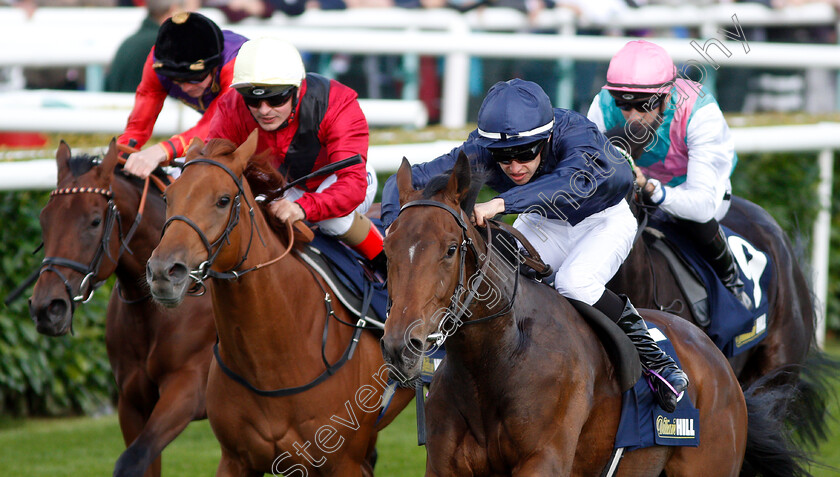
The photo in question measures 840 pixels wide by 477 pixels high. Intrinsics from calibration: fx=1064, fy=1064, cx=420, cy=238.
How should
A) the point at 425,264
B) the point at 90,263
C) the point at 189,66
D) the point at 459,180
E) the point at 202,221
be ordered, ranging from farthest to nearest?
the point at 189,66
the point at 90,263
the point at 202,221
the point at 459,180
the point at 425,264

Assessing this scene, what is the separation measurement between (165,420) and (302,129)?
1.29 metres

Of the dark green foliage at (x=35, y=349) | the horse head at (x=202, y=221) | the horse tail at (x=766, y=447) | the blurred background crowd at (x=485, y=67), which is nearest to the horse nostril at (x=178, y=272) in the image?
the horse head at (x=202, y=221)

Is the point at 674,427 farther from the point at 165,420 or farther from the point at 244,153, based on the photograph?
the point at 165,420

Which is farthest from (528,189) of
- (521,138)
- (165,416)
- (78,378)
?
(78,378)

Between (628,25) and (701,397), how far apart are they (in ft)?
24.2

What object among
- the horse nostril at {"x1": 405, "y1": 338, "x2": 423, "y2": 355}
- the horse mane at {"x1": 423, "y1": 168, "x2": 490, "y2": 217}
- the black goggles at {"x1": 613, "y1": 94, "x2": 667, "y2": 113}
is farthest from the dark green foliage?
the horse nostril at {"x1": 405, "y1": 338, "x2": 423, "y2": 355}

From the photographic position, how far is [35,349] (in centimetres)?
621

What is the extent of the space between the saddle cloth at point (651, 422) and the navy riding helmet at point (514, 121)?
0.85 metres

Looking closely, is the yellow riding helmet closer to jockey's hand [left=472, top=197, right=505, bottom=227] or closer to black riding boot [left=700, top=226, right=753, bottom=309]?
jockey's hand [left=472, top=197, right=505, bottom=227]

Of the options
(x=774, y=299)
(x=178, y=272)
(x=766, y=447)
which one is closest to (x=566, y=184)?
(x=178, y=272)

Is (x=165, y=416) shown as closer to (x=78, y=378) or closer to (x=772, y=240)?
(x=78, y=378)

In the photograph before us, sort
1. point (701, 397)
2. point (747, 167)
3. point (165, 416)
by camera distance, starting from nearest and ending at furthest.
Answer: point (701, 397) → point (165, 416) → point (747, 167)

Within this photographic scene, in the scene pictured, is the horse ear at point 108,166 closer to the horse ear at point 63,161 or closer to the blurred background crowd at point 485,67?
the horse ear at point 63,161

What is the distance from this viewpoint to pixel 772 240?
5684 millimetres
